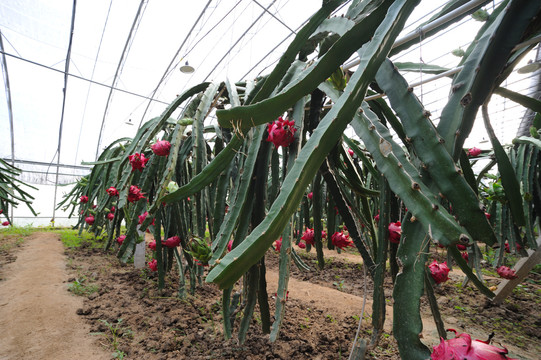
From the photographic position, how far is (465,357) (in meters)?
0.37

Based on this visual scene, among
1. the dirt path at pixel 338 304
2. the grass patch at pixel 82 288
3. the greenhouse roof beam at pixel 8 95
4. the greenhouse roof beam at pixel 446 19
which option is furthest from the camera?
the greenhouse roof beam at pixel 8 95

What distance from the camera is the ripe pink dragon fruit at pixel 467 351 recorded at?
0.37 m

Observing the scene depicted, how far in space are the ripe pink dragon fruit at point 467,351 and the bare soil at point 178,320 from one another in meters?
0.48

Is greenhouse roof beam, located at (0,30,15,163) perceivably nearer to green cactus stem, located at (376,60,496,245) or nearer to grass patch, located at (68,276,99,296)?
grass patch, located at (68,276,99,296)

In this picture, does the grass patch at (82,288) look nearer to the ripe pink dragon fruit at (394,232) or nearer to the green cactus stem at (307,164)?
the green cactus stem at (307,164)

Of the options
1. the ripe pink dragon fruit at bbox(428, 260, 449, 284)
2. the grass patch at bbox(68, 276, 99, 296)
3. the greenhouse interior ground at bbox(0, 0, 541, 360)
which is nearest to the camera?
the greenhouse interior ground at bbox(0, 0, 541, 360)

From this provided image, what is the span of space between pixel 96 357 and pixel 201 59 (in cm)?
806

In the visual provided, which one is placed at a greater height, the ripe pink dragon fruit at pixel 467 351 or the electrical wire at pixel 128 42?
the electrical wire at pixel 128 42

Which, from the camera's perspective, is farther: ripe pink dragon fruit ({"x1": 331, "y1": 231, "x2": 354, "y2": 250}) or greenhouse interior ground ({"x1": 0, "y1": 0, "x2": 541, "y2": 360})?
ripe pink dragon fruit ({"x1": 331, "y1": 231, "x2": 354, "y2": 250})

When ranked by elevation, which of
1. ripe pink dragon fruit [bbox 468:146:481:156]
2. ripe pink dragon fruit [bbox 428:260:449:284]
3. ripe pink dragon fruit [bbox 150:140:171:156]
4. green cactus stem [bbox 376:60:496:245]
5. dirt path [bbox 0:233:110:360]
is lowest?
dirt path [bbox 0:233:110:360]

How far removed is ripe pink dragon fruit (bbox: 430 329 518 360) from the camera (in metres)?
0.37

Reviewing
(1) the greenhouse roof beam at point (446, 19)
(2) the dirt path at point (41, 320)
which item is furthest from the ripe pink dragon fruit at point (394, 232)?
(2) the dirt path at point (41, 320)

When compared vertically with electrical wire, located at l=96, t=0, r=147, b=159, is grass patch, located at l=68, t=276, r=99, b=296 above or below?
below

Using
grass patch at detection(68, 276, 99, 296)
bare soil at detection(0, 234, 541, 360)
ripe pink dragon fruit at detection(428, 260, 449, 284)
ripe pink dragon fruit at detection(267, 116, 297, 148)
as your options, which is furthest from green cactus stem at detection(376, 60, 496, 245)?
grass patch at detection(68, 276, 99, 296)
